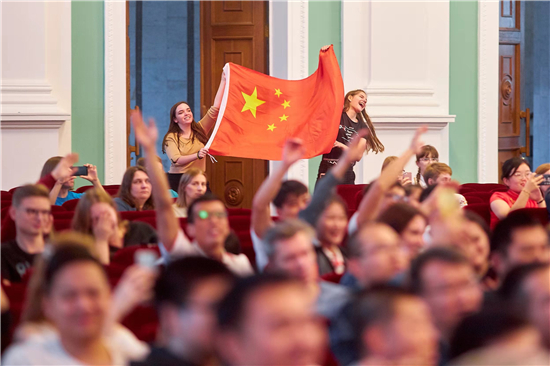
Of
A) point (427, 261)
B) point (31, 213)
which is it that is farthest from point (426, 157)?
point (427, 261)

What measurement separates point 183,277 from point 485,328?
72cm

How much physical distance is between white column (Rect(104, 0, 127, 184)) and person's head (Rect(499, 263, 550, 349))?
5996 millimetres

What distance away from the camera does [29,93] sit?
24.1 feet

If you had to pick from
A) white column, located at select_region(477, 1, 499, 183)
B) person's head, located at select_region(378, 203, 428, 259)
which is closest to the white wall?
white column, located at select_region(477, 1, 499, 183)

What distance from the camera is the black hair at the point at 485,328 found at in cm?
173

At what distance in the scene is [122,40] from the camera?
7.75 m

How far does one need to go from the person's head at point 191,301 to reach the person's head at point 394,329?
1.10 feet

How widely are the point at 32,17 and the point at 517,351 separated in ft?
21.8

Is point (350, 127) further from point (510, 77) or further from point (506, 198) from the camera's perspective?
point (510, 77)

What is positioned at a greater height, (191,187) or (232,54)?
(232,54)

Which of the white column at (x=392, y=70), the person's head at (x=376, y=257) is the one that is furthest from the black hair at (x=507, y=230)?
the white column at (x=392, y=70)

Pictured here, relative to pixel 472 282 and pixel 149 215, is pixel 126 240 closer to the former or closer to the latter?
pixel 149 215

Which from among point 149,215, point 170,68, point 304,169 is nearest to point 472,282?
point 149,215

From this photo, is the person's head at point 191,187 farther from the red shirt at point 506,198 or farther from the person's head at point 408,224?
the red shirt at point 506,198
